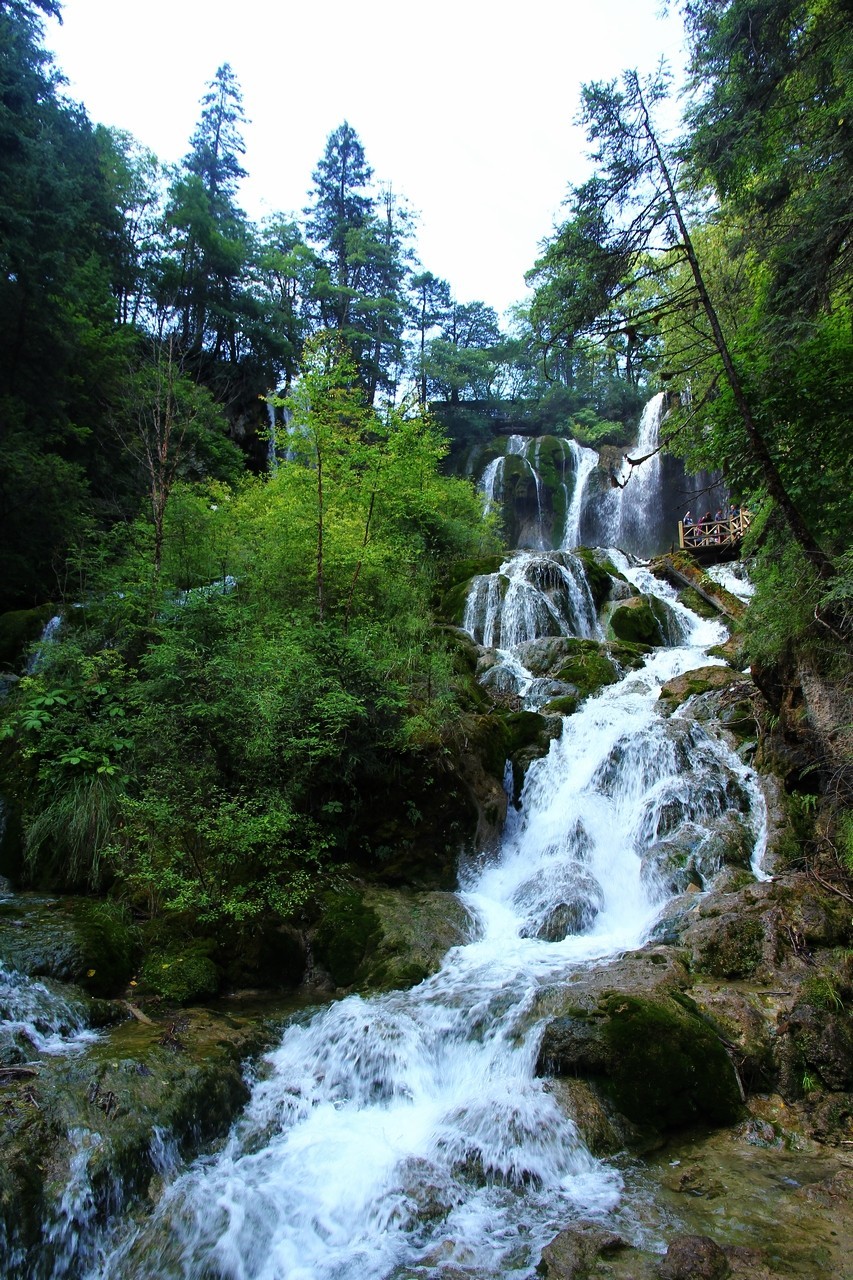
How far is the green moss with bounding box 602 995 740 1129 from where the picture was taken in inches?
165

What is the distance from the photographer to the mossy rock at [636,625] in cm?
1547

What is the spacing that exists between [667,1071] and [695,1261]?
54.1 inches

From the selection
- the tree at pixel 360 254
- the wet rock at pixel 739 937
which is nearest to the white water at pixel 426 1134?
the wet rock at pixel 739 937

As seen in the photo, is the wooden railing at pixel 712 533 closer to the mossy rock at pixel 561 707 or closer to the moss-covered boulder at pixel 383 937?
the mossy rock at pixel 561 707

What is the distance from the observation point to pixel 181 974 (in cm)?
560

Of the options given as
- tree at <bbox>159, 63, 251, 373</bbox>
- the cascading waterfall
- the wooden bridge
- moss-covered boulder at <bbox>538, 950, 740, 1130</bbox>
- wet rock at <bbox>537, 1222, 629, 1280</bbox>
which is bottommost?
wet rock at <bbox>537, 1222, 629, 1280</bbox>

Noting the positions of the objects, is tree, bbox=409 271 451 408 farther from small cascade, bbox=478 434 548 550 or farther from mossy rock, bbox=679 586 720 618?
mossy rock, bbox=679 586 720 618

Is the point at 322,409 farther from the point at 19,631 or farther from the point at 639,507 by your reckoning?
the point at 639,507

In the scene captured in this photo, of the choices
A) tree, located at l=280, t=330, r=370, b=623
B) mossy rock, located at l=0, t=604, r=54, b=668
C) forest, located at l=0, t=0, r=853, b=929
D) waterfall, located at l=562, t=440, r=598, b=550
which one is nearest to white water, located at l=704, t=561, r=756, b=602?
waterfall, located at l=562, t=440, r=598, b=550

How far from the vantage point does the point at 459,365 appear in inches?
1329

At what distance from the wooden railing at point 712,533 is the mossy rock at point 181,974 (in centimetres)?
1870

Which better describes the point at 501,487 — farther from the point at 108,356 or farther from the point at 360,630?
the point at 360,630

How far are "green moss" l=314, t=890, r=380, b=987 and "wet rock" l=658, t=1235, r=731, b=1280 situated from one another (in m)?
3.65

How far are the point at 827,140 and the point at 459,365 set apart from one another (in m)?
29.3
